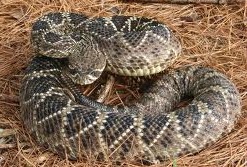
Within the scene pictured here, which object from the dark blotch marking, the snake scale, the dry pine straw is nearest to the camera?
the snake scale

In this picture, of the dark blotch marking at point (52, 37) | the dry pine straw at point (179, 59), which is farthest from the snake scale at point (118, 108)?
the dry pine straw at point (179, 59)

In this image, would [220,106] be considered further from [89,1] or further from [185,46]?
[89,1]

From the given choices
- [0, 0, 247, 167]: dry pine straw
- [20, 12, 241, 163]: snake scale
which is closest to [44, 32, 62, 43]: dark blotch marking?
[20, 12, 241, 163]: snake scale

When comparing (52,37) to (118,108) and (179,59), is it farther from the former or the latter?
(179,59)

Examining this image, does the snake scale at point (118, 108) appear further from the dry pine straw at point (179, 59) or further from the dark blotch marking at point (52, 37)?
the dry pine straw at point (179, 59)

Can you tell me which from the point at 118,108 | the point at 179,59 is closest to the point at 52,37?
the point at 118,108

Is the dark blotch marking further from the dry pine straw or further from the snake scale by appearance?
the dry pine straw

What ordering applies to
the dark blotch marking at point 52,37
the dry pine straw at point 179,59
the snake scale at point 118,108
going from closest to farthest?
the snake scale at point 118,108 < the dry pine straw at point 179,59 < the dark blotch marking at point 52,37
